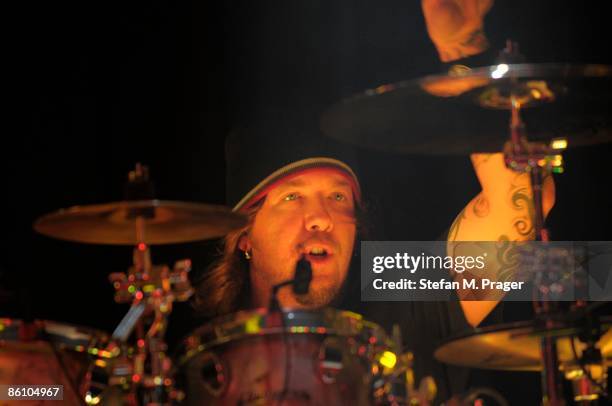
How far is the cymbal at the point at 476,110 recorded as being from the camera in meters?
2.18

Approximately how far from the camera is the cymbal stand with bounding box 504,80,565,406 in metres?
2.27

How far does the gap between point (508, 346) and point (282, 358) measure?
1.88 feet

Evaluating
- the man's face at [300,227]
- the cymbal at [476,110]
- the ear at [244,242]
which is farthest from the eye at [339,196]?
the cymbal at [476,110]

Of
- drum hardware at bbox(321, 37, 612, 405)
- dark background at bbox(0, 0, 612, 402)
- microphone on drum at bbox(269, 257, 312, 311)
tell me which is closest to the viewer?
microphone on drum at bbox(269, 257, 312, 311)

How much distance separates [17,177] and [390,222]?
117cm

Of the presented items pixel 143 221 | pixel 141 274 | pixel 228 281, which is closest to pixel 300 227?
pixel 228 281

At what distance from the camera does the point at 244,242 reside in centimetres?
371

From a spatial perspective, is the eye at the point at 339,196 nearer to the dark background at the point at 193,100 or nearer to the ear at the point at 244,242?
the dark background at the point at 193,100

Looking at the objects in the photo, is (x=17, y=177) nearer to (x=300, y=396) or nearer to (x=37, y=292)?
(x=37, y=292)

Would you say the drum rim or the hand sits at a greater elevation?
the hand

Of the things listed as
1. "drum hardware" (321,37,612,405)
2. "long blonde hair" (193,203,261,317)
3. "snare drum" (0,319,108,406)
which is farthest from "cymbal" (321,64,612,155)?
"long blonde hair" (193,203,261,317)

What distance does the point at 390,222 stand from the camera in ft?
11.7

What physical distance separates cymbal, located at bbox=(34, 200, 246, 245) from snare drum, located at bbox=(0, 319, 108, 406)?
231 mm

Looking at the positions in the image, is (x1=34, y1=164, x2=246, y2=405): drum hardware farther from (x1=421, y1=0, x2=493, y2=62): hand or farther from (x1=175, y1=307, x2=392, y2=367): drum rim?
(x1=421, y1=0, x2=493, y2=62): hand
